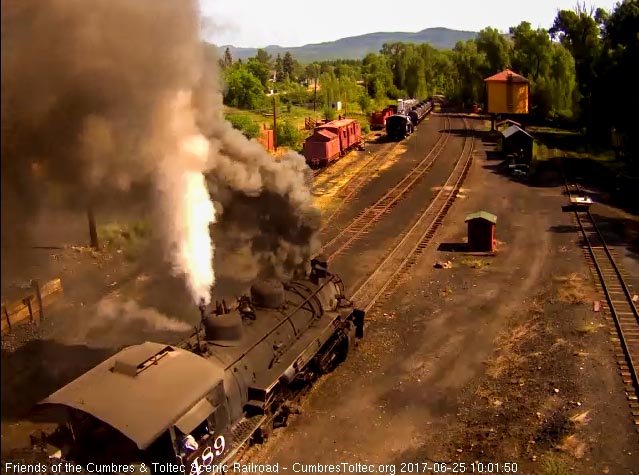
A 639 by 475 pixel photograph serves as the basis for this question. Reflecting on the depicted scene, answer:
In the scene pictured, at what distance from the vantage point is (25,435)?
39.4 ft

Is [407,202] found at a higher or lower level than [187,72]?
lower

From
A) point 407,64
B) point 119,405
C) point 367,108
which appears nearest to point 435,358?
point 119,405

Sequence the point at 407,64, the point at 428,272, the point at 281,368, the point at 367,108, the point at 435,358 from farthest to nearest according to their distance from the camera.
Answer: the point at 407,64 < the point at 367,108 < the point at 428,272 < the point at 435,358 < the point at 281,368

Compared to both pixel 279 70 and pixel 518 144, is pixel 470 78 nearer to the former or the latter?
pixel 518 144

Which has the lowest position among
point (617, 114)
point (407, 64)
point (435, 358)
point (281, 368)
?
point (435, 358)

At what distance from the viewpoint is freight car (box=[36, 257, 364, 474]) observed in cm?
807

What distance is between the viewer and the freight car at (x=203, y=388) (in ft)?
26.5

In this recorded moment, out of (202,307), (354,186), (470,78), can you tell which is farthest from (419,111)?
(202,307)

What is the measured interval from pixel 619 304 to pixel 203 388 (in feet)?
46.5

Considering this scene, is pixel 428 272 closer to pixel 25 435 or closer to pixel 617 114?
pixel 25 435

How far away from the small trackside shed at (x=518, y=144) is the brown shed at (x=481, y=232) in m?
19.3

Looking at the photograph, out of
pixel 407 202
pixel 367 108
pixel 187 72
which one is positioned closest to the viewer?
pixel 187 72

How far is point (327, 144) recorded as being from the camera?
40.1 meters

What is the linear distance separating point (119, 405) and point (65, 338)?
8.85 m
